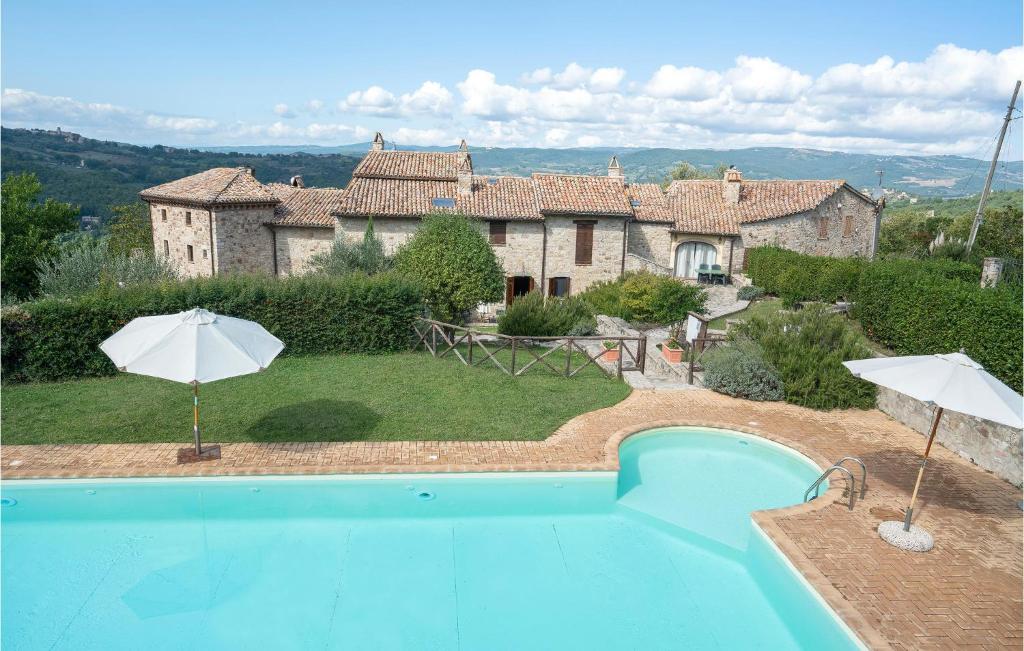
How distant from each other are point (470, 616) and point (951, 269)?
1601 cm

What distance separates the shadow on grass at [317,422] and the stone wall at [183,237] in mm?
16724

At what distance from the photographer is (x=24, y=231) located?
95.1 feet

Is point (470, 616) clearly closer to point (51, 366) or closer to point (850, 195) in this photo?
point (51, 366)

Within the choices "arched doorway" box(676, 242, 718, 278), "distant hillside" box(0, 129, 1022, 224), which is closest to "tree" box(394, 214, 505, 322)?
"arched doorway" box(676, 242, 718, 278)

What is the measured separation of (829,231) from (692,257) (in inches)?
295

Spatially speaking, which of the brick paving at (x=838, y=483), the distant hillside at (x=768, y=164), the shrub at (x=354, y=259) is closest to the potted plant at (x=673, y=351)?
the brick paving at (x=838, y=483)

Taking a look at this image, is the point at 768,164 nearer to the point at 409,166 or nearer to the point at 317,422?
the point at 409,166

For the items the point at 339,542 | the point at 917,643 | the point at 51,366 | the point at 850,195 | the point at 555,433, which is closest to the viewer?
Result: the point at 917,643

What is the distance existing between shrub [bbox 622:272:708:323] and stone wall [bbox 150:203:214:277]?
1715cm

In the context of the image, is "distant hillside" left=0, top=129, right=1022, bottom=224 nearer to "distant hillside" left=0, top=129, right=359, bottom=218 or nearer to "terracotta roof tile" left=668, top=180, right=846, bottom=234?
"distant hillside" left=0, top=129, right=359, bottom=218

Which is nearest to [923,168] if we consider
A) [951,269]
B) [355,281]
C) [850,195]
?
[850,195]

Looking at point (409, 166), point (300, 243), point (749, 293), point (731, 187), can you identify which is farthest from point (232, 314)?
point (731, 187)

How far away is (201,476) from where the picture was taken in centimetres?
916

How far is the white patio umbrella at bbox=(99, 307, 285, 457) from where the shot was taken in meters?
8.34
